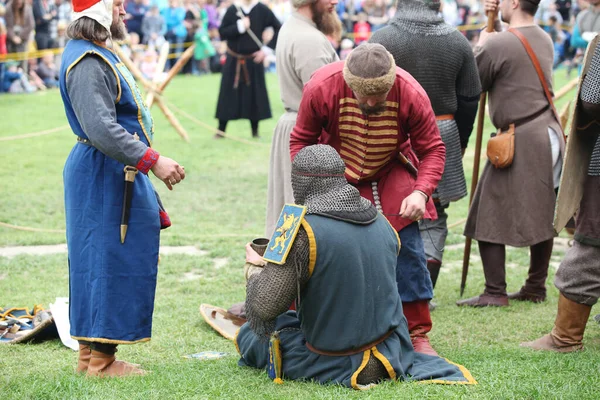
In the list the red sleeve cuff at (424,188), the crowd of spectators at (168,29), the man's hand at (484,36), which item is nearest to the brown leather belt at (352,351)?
the red sleeve cuff at (424,188)

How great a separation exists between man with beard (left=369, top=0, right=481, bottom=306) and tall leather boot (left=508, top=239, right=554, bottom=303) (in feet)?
2.50

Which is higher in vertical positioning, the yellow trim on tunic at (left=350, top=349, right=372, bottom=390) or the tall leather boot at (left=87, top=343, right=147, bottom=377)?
the yellow trim on tunic at (left=350, top=349, right=372, bottom=390)

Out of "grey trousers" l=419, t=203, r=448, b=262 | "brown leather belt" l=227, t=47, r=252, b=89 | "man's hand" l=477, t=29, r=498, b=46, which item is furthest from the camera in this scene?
"brown leather belt" l=227, t=47, r=252, b=89

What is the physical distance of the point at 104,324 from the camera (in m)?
4.00

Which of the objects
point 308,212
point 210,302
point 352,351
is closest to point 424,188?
point 308,212

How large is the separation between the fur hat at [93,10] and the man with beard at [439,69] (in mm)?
1864

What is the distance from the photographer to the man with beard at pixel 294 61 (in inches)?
208

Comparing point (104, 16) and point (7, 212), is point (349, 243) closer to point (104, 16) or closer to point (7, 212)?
point (104, 16)

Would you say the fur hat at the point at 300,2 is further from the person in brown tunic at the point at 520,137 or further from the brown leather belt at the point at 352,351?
the brown leather belt at the point at 352,351

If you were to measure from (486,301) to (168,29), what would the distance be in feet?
63.7

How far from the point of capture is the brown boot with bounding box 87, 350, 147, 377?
13.5ft

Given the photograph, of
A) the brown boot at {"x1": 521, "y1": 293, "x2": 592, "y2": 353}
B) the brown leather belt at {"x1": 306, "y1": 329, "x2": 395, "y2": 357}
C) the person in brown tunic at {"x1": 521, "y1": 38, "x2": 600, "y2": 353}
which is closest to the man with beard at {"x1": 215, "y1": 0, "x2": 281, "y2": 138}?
the person in brown tunic at {"x1": 521, "y1": 38, "x2": 600, "y2": 353}

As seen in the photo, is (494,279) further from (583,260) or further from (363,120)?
(363,120)

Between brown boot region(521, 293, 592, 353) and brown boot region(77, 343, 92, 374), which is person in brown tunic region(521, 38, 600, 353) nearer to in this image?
brown boot region(521, 293, 592, 353)
